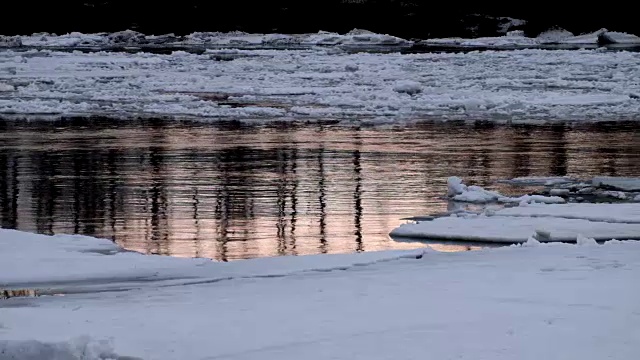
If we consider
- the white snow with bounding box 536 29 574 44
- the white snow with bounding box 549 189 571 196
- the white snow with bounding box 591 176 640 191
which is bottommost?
the white snow with bounding box 549 189 571 196

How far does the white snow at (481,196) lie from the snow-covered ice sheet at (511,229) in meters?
0.98

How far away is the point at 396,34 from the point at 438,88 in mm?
46365

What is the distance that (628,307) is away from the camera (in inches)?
235

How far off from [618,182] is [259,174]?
3565 millimetres

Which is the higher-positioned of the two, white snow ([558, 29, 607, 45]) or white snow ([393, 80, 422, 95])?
white snow ([558, 29, 607, 45])

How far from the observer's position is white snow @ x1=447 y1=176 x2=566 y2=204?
33.4 feet

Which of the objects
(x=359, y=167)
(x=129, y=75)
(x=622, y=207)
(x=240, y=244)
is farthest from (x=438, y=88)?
(x=240, y=244)

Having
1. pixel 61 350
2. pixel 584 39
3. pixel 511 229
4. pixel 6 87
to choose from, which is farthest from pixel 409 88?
pixel 584 39

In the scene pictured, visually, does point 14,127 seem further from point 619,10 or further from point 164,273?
point 619,10

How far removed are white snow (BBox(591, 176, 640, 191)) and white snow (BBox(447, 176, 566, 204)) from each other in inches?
41.1

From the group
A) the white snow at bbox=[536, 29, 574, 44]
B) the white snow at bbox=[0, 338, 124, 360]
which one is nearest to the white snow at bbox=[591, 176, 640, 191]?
the white snow at bbox=[0, 338, 124, 360]

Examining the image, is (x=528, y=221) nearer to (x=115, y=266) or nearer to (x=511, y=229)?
(x=511, y=229)

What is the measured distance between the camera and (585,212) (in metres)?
9.47

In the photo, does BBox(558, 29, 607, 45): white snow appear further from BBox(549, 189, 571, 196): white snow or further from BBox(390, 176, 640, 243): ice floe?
BBox(390, 176, 640, 243): ice floe
